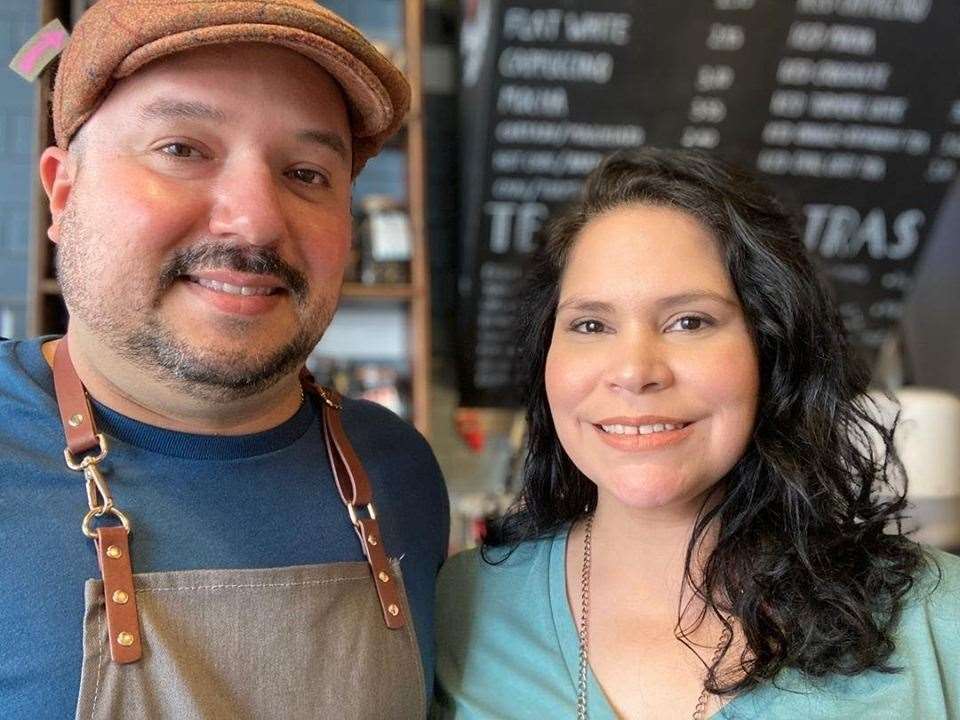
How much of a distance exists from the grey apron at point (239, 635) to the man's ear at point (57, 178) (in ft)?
0.53

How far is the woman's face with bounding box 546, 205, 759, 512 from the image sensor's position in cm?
122

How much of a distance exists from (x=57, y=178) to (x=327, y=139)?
34 cm

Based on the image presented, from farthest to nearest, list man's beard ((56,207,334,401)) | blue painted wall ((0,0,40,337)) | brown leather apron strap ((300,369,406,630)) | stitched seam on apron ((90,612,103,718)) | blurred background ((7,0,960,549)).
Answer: blue painted wall ((0,0,40,337)), blurred background ((7,0,960,549)), brown leather apron strap ((300,369,406,630)), man's beard ((56,207,334,401)), stitched seam on apron ((90,612,103,718))

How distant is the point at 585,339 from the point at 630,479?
8.1 inches

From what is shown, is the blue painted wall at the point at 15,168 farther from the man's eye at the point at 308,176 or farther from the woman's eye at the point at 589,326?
the woman's eye at the point at 589,326

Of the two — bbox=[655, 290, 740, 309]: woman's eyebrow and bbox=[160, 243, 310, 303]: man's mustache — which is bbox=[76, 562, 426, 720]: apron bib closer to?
bbox=[160, 243, 310, 303]: man's mustache

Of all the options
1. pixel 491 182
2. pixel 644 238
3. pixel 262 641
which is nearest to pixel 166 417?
pixel 262 641

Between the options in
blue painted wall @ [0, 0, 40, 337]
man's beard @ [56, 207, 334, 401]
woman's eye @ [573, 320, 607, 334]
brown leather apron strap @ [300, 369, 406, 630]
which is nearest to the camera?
man's beard @ [56, 207, 334, 401]

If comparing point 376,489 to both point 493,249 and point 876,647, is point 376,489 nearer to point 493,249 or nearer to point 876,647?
point 876,647

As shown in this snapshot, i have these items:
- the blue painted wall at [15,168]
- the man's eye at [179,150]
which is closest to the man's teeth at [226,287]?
the man's eye at [179,150]

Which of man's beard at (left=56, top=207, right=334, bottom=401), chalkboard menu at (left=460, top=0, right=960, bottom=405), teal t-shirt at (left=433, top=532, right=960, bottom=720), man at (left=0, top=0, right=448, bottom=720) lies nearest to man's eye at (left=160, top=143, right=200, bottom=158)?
man at (left=0, top=0, right=448, bottom=720)

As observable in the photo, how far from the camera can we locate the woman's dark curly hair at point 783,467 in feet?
4.05

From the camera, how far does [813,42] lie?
2494 mm

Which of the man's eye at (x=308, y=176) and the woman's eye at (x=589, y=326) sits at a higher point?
the man's eye at (x=308, y=176)
